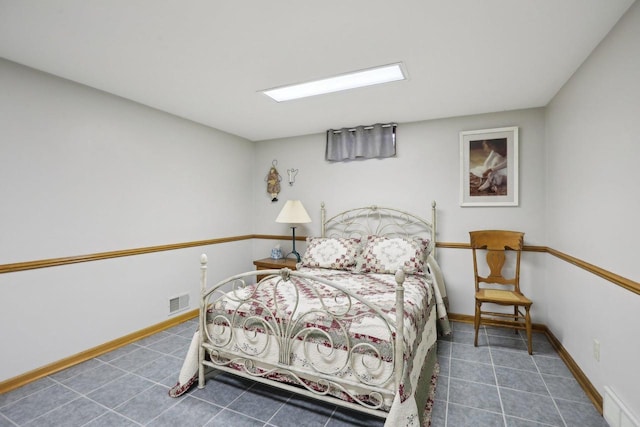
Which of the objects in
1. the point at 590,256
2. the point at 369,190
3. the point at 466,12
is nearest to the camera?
the point at 466,12

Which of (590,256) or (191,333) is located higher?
(590,256)

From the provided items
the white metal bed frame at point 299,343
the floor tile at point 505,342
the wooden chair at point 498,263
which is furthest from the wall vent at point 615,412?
the white metal bed frame at point 299,343

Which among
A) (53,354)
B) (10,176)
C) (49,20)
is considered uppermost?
(49,20)

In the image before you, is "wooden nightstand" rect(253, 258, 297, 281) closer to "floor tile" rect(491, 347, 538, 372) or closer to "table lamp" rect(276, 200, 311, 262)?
"table lamp" rect(276, 200, 311, 262)

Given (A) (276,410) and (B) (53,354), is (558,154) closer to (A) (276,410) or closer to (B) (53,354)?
(A) (276,410)

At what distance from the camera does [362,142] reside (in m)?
3.85

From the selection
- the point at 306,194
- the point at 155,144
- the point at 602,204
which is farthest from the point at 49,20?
the point at 602,204

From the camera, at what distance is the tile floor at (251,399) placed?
185cm

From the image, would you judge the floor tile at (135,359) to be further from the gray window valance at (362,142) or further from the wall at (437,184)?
the gray window valance at (362,142)

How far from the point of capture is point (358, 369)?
1714mm

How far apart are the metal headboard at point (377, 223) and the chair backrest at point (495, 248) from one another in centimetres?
48

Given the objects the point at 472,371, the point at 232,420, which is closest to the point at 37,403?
the point at 232,420

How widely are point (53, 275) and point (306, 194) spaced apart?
2.82m

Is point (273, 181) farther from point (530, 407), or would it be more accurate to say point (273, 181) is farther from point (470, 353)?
point (530, 407)
